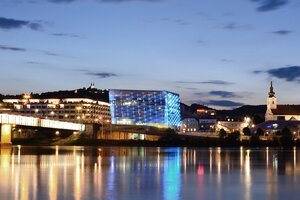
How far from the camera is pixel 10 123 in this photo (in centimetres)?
11981

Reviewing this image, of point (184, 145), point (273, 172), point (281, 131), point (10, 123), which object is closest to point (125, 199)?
point (273, 172)

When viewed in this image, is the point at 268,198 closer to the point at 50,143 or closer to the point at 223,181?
the point at 223,181

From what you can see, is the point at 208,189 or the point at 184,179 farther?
the point at 184,179

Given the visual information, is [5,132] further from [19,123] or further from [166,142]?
[166,142]

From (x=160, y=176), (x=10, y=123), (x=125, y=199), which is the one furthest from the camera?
(x=10, y=123)

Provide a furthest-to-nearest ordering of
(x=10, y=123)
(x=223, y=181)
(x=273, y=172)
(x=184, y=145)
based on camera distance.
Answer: (x=184, y=145) < (x=10, y=123) < (x=273, y=172) < (x=223, y=181)

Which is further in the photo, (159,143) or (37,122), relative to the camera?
(159,143)

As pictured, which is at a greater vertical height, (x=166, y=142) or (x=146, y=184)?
(x=166, y=142)

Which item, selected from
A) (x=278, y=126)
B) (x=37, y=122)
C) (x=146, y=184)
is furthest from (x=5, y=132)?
(x=278, y=126)

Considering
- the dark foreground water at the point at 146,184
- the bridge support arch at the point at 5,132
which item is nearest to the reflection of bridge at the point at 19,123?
the bridge support arch at the point at 5,132

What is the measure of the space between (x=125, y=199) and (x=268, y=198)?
659 cm

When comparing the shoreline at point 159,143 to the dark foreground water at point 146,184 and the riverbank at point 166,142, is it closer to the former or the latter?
the riverbank at point 166,142

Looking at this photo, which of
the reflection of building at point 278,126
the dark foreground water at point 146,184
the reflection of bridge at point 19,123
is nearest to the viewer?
the dark foreground water at point 146,184

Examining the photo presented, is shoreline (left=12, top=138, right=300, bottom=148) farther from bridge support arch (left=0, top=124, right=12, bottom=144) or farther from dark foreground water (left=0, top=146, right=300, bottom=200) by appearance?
dark foreground water (left=0, top=146, right=300, bottom=200)
